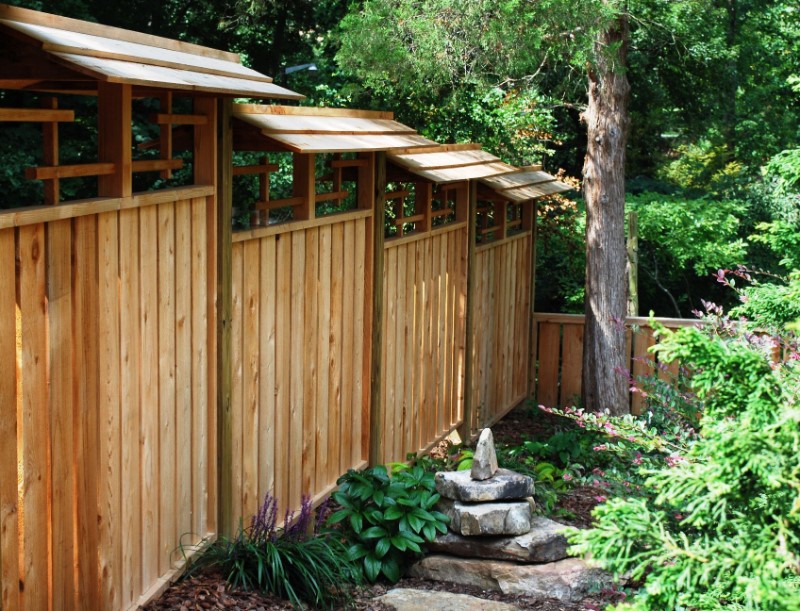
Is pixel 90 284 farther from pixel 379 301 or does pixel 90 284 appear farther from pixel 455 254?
pixel 455 254

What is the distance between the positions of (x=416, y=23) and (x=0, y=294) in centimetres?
566

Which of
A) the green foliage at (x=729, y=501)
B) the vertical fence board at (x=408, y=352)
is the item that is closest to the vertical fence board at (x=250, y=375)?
the vertical fence board at (x=408, y=352)

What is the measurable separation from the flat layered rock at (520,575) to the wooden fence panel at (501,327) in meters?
3.25

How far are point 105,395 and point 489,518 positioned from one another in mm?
2461

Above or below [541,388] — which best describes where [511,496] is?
above

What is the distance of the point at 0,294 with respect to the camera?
10.4 ft

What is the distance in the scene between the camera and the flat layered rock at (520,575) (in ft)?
17.9

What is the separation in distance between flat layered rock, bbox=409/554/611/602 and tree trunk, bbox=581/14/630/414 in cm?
407

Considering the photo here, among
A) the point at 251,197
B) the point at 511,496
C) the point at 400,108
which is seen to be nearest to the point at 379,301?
the point at 511,496

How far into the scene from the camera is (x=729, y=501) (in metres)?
2.67

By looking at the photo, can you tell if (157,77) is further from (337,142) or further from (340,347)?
(340,347)

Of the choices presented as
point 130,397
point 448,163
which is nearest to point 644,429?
point 130,397

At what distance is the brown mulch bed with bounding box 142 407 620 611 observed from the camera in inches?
171

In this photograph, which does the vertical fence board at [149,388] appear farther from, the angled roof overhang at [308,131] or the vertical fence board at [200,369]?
the angled roof overhang at [308,131]
